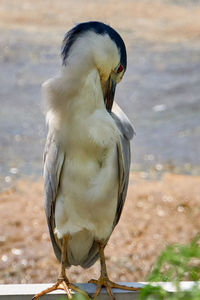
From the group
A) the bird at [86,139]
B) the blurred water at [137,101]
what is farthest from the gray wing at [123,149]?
the blurred water at [137,101]

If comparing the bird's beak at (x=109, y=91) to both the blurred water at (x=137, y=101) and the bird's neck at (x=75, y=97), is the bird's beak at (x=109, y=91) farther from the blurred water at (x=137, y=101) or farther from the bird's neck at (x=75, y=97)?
the blurred water at (x=137, y=101)

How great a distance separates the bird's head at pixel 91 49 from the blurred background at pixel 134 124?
0.32 metres

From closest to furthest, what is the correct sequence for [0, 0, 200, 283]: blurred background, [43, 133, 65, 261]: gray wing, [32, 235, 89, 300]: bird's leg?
[32, 235, 89, 300]: bird's leg, [43, 133, 65, 261]: gray wing, [0, 0, 200, 283]: blurred background

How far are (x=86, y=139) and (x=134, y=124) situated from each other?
606 centimetres

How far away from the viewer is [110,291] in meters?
2.49

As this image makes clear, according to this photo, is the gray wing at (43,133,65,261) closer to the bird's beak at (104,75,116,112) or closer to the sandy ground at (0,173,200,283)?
the bird's beak at (104,75,116,112)

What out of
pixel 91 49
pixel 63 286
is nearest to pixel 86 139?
pixel 91 49

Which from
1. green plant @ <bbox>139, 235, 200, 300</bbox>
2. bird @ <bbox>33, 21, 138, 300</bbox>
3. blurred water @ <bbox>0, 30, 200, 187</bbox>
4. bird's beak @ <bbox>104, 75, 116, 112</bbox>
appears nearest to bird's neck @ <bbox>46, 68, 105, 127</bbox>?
bird @ <bbox>33, 21, 138, 300</bbox>

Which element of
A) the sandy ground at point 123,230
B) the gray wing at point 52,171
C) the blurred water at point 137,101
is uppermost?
the gray wing at point 52,171

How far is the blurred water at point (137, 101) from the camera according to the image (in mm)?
7461

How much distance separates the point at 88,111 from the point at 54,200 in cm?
46

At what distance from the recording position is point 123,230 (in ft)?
18.0

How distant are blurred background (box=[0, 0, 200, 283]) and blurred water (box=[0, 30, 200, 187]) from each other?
0.01 m

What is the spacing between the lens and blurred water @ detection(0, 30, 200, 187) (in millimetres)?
7461
